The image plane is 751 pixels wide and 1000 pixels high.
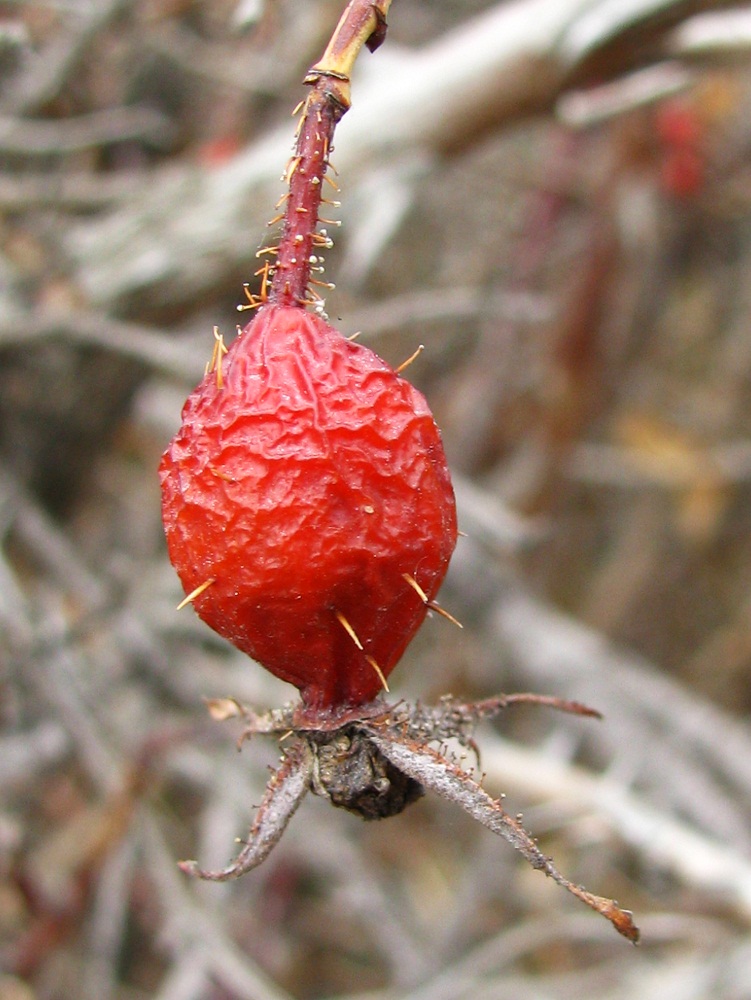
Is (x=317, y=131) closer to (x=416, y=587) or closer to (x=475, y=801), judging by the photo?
(x=416, y=587)

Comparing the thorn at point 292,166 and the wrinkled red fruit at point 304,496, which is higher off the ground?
the thorn at point 292,166

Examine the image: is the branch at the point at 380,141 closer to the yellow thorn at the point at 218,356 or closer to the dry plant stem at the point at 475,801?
the yellow thorn at the point at 218,356

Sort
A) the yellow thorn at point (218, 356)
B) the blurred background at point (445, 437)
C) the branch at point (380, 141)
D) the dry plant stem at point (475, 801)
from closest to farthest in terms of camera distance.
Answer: the dry plant stem at point (475, 801) → the yellow thorn at point (218, 356) → the blurred background at point (445, 437) → the branch at point (380, 141)

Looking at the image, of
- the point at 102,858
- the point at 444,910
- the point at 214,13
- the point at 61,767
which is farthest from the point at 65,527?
the point at 444,910

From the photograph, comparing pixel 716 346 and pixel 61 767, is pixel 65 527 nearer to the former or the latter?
pixel 61 767

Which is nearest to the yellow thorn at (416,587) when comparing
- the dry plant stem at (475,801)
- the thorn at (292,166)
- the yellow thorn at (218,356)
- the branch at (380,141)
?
the dry plant stem at (475,801)
